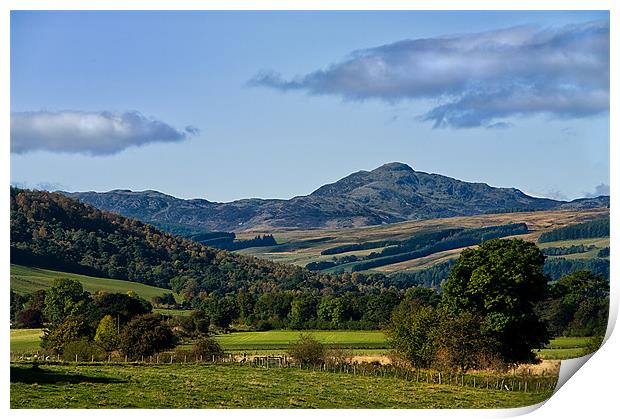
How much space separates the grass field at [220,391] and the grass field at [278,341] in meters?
2.17

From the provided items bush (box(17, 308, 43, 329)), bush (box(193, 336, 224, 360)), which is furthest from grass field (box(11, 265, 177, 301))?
bush (box(193, 336, 224, 360))

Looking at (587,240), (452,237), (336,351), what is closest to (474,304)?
(336,351)

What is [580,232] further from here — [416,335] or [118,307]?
[118,307]

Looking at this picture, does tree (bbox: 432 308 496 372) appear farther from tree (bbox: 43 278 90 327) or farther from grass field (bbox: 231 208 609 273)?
grass field (bbox: 231 208 609 273)

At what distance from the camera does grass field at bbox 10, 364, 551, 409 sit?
728 inches

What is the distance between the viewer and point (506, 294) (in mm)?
24906

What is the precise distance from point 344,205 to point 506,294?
6350 cm

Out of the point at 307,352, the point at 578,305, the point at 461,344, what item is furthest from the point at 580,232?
the point at 307,352

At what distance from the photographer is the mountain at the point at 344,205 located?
4090cm

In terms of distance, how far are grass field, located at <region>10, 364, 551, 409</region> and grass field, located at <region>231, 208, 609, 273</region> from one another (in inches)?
621

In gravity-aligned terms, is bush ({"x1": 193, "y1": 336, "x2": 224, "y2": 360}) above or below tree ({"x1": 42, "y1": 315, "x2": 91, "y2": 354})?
below

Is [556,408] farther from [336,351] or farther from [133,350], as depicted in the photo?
[133,350]

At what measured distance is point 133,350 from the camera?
24453 millimetres
